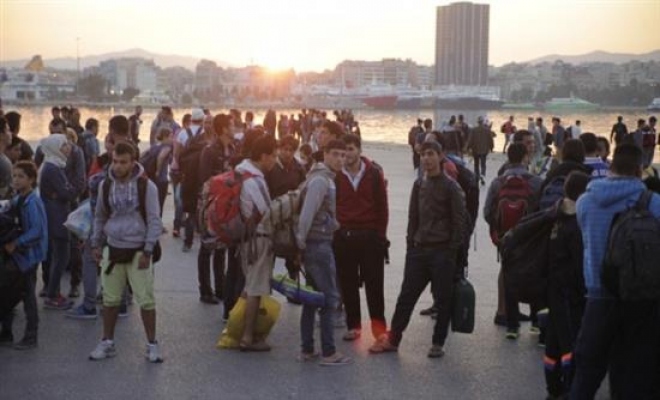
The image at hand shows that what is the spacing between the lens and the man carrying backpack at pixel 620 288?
13.6 feet

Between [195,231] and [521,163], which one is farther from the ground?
[521,163]

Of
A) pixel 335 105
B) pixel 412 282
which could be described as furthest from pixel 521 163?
pixel 335 105

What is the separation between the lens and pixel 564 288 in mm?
5016

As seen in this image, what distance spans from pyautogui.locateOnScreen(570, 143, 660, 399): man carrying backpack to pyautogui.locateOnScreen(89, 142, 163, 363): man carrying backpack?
9.75 feet

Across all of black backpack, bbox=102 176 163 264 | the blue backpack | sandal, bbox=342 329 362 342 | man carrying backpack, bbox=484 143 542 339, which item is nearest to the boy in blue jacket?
black backpack, bbox=102 176 163 264

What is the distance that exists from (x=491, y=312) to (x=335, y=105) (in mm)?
161046

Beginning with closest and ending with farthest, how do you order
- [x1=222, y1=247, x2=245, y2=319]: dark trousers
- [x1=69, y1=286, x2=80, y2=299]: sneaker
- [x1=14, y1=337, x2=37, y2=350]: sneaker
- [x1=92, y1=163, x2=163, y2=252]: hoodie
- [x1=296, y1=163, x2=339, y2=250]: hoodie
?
[x1=296, y1=163, x2=339, y2=250]: hoodie, [x1=92, y1=163, x2=163, y2=252]: hoodie, [x1=14, y1=337, x2=37, y2=350]: sneaker, [x1=222, y1=247, x2=245, y2=319]: dark trousers, [x1=69, y1=286, x2=80, y2=299]: sneaker

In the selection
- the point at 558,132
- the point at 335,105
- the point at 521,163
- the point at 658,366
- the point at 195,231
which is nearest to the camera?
the point at 658,366

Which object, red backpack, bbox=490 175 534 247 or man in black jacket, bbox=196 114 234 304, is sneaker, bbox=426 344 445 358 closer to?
red backpack, bbox=490 175 534 247

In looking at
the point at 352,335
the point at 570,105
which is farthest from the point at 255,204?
the point at 570,105

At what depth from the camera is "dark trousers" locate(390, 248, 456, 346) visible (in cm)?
604

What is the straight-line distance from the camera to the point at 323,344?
593 centimetres

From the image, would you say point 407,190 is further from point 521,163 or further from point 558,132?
point 521,163

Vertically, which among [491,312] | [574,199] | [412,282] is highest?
[574,199]
